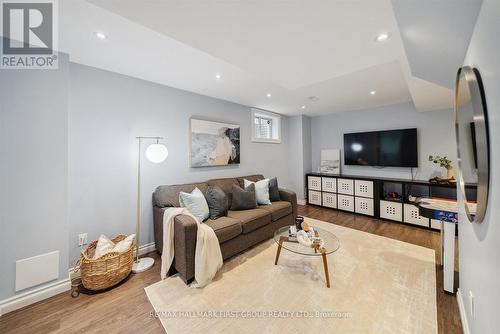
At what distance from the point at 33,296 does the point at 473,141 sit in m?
3.49

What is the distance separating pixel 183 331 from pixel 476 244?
2.01m

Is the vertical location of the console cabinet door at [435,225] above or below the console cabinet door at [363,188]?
below

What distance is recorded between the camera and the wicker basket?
5.85ft

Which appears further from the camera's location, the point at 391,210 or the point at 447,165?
the point at 391,210

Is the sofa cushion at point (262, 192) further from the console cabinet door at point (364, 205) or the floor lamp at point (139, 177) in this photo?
the console cabinet door at point (364, 205)

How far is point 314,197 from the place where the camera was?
4.70 meters

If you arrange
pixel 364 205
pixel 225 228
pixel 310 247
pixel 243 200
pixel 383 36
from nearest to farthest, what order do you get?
pixel 383 36, pixel 310 247, pixel 225 228, pixel 243 200, pixel 364 205

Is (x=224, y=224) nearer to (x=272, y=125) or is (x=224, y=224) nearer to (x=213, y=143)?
(x=213, y=143)

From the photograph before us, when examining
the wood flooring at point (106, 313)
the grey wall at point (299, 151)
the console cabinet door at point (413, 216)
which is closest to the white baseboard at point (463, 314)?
the wood flooring at point (106, 313)

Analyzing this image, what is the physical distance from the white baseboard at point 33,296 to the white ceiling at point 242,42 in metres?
2.29

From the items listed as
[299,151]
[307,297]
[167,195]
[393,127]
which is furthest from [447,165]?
[167,195]

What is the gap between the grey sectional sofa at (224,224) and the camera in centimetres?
190


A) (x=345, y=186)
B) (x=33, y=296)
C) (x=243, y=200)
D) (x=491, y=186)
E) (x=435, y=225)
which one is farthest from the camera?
(x=345, y=186)

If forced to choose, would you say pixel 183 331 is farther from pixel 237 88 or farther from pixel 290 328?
pixel 237 88
